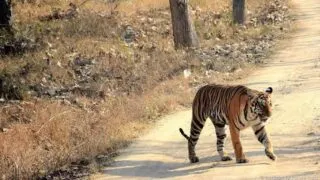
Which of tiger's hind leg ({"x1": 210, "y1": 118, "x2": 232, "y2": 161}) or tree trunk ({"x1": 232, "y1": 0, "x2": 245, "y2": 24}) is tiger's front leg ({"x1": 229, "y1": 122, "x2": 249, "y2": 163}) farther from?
tree trunk ({"x1": 232, "y1": 0, "x2": 245, "y2": 24})

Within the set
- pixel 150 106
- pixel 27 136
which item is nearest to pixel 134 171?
pixel 27 136

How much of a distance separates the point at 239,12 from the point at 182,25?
650 cm

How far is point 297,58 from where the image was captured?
1709cm

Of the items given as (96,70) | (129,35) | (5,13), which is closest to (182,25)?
(129,35)

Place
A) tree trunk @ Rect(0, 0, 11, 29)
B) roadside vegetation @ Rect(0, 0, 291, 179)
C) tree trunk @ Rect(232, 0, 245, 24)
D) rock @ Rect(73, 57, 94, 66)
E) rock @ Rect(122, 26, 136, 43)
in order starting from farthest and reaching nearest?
1. tree trunk @ Rect(232, 0, 245, 24)
2. tree trunk @ Rect(0, 0, 11, 29)
3. rock @ Rect(122, 26, 136, 43)
4. rock @ Rect(73, 57, 94, 66)
5. roadside vegetation @ Rect(0, 0, 291, 179)

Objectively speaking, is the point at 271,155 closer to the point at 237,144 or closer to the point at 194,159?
the point at 237,144

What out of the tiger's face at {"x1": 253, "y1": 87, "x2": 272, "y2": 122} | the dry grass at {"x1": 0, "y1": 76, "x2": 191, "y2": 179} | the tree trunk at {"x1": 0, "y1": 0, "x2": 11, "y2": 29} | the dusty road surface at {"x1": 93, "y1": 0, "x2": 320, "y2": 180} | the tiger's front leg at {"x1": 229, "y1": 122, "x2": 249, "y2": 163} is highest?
the tree trunk at {"x1": 0, "y1": 0, "x2": 11, "y2": 29}

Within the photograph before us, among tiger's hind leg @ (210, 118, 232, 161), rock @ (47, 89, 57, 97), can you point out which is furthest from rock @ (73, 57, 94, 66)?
tiger's hind leg @ (210, 118, 232, 161)

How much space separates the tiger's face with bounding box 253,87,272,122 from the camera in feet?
24.6

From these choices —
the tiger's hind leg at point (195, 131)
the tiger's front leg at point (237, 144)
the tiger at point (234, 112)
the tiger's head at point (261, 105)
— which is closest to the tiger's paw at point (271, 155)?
the tiger at point (234, 112)

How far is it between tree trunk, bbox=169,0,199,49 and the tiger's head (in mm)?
10417

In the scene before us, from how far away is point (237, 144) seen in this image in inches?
314

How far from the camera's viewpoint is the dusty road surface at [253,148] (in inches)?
313

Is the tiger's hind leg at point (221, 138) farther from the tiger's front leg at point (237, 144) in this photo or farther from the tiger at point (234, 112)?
the tiger's front leg at point (237, 144)
